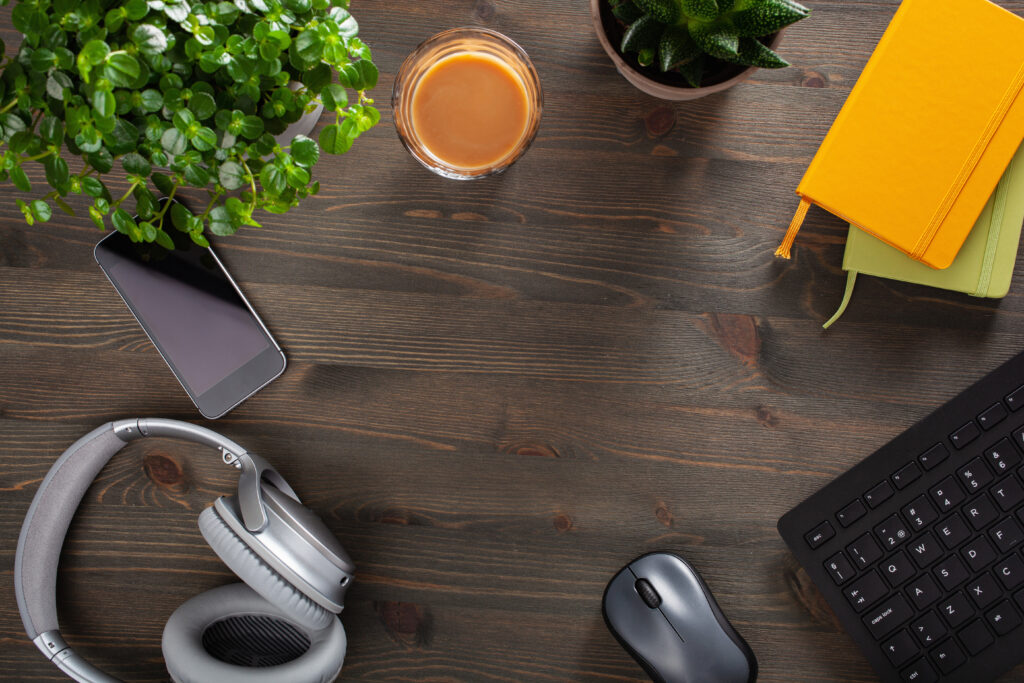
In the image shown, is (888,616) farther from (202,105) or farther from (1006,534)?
(202,105)

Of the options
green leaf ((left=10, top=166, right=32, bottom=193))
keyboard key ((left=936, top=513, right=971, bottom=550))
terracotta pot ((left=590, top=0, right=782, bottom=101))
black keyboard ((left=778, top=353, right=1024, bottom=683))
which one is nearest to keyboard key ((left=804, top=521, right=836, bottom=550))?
black keyboard ((left=778, top=353, right=1024, bottom=683))

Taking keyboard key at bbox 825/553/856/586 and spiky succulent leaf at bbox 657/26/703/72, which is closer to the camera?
spiky succulent leaf at bbox 657/26/703/72

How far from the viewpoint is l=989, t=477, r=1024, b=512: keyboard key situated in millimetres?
688

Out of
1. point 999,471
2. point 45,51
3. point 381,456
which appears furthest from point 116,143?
point 999,471

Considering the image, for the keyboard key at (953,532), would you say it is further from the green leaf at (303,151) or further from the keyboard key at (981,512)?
the green leaf at (303,151)

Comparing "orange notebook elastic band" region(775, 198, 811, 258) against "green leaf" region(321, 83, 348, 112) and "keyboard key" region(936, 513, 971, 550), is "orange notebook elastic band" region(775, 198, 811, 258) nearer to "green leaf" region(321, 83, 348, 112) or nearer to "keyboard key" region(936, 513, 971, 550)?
"keyboard key" region(936, 513, 971, 550)

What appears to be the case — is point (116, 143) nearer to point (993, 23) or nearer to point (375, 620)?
point (375, 620)

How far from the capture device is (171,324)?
78 centimetres

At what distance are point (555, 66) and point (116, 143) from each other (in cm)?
46

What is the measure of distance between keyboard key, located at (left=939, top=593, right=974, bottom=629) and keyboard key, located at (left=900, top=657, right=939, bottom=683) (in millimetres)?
49

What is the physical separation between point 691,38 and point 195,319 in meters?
0.61

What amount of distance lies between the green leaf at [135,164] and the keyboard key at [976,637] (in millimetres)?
904

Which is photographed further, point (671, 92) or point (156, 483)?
point (156, 483)

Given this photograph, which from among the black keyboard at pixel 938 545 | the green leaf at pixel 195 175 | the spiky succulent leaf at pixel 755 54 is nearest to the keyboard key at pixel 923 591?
the black keyboard at pixel 938 545
